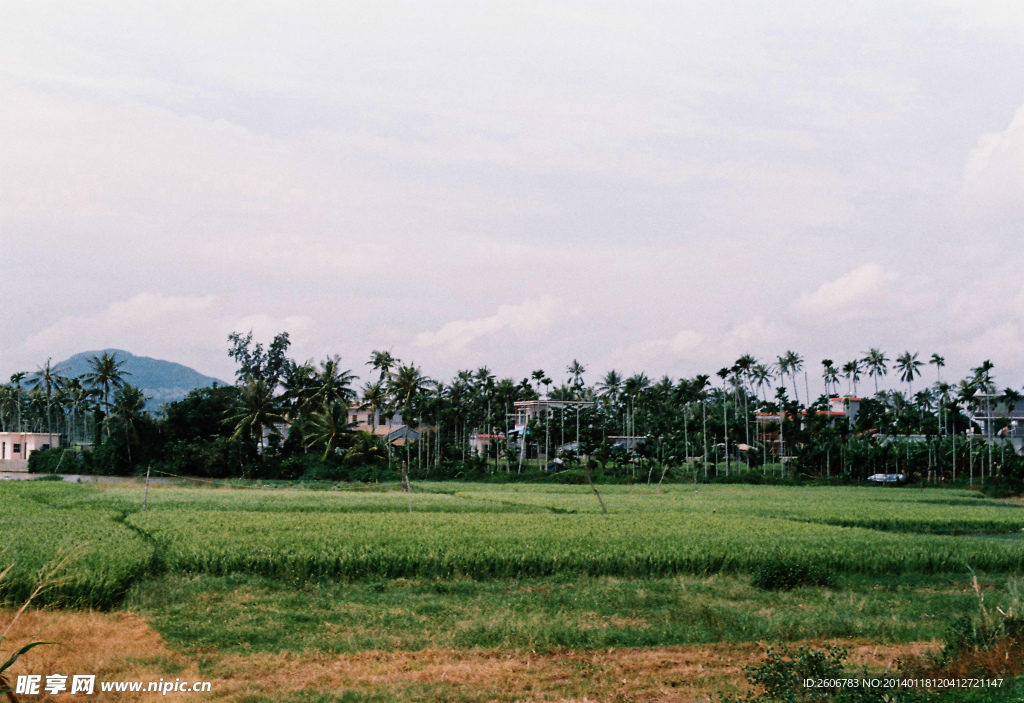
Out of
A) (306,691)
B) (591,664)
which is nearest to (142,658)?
(306,691)

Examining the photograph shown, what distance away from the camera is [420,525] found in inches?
946

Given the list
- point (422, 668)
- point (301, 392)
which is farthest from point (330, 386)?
point (422, 668)

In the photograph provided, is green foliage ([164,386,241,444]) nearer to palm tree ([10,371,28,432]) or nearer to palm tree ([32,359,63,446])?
palm tree ([32,359,63,446])

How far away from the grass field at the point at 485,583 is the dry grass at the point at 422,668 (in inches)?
4.2

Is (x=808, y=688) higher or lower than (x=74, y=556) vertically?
lower

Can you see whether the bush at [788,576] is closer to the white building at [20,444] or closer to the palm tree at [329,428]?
the palm tree at [329,428]

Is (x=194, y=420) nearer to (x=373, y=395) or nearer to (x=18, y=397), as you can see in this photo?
(x=373, y=395)

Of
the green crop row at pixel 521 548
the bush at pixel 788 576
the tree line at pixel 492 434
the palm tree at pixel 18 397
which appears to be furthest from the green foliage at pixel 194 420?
the bush at pixel 788 576

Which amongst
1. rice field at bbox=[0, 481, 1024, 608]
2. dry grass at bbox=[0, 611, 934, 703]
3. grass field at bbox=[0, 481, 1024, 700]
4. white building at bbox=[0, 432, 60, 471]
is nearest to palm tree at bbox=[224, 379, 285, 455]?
white building at bbox=[0, 432, 60, 471]

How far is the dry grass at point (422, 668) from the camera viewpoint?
9.95 metres

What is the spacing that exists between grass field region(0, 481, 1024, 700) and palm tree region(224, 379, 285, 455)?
4333 cm

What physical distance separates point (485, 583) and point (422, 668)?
268 inches

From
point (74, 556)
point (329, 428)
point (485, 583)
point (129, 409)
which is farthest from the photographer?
point (129, 409)

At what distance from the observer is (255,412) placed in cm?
7169
